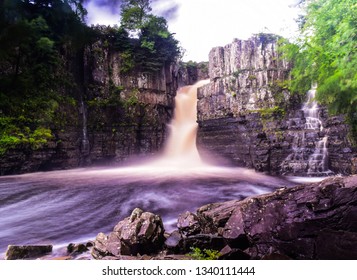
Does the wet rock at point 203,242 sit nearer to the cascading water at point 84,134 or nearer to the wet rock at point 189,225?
the wet rock at point 189,225

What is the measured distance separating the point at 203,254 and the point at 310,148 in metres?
8.44

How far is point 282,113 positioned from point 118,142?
302 inches

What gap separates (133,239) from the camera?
133 inches

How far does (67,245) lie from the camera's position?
383 centimetres

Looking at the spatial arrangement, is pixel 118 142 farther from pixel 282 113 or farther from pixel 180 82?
pixel 282 113

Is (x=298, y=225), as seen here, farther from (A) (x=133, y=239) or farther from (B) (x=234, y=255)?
(A) (x=133, y=239)

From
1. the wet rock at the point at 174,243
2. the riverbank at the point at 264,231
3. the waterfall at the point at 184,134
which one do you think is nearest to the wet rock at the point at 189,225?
the riverbank at the point at 264,231

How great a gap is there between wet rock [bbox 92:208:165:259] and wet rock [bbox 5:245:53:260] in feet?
2.49

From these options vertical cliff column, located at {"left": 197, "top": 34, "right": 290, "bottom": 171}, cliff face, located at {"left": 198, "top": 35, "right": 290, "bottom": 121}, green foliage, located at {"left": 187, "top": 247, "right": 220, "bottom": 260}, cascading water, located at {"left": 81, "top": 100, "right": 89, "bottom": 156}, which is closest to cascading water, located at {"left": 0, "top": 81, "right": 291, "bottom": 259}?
green foliage, located at {"left": 187, "top": 247, "right": 220, "bottom": 260}

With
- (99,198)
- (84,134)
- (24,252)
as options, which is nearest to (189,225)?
(24,252)

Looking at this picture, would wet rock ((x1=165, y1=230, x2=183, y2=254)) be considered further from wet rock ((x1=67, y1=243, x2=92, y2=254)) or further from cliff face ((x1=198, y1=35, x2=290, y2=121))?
cliff face ((x1=198, y1=35, x2=290, y2=121))

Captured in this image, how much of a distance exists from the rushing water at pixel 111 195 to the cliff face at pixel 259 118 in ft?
6.13

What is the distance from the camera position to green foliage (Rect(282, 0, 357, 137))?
3.88 meters
